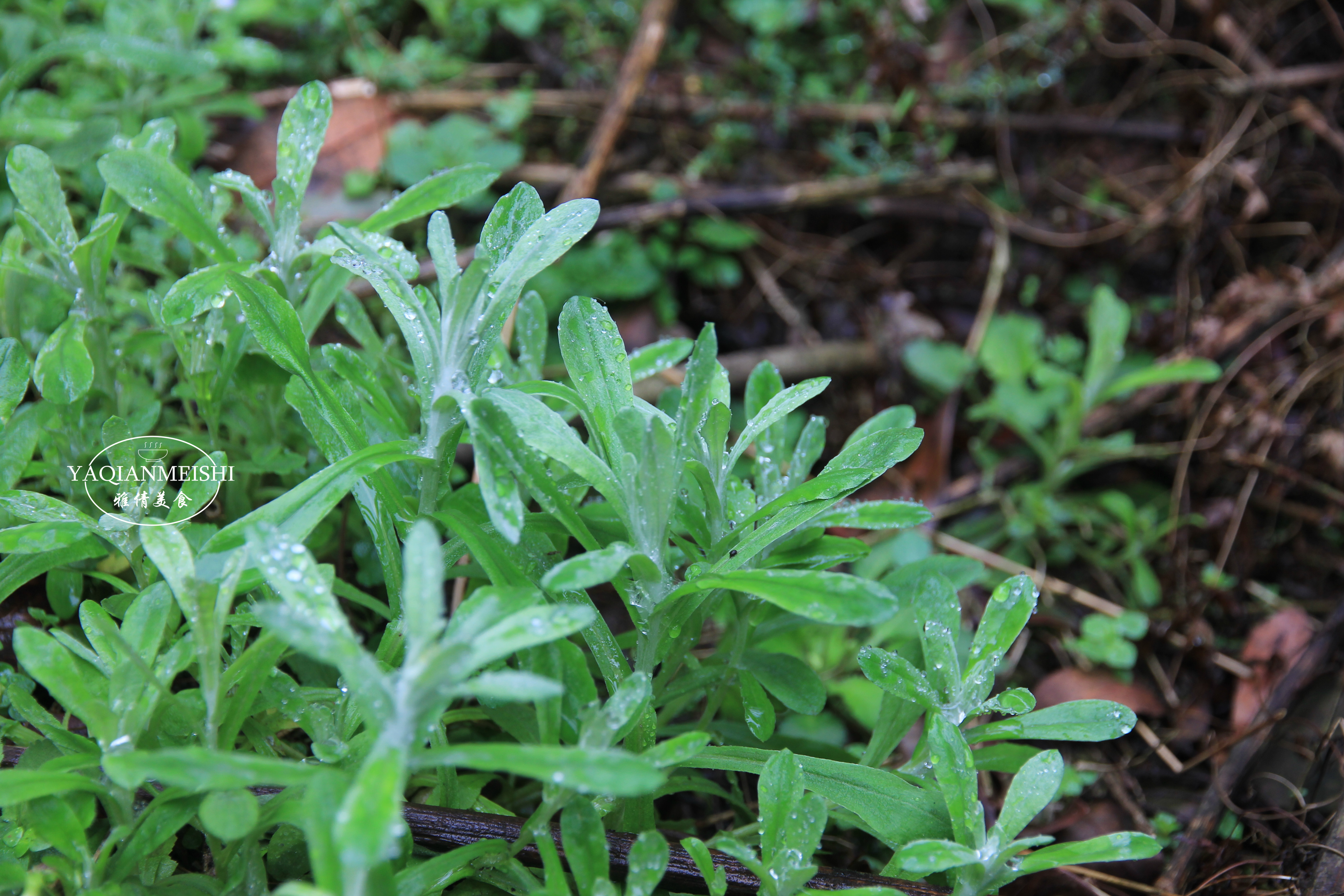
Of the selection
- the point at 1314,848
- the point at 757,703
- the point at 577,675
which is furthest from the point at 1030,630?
the point at 577,675

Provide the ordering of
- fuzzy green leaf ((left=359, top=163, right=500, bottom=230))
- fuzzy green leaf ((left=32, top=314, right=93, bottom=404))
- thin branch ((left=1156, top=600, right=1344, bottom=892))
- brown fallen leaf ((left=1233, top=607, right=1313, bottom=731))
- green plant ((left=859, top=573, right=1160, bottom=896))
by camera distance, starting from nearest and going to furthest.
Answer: green plant ((left=859, top=573, right=1160, bottom=896)), fuzzy green leaf ((left=32, top=314, right=93, bottom=404)), fuzzy green leaf ((left=359, top=163, right=500, bottom=230)), thin branch ((left=1156, top=600, right=1344, bottom=892)), brown fallen leaf ((left=1233, top=607, right=1313, bottom=731))

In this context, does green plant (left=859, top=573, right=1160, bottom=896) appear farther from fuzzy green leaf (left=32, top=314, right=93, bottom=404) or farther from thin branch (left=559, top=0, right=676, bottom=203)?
thin branch (left=559, top=0, right=676, bottom=203)

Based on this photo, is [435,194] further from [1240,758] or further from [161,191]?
[1240,758]

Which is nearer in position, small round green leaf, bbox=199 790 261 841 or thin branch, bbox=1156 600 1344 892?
small round green leaf, bbox=199 790 261 841

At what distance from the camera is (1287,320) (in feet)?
9.77

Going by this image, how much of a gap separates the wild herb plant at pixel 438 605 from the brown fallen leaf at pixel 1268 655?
3.65 feet

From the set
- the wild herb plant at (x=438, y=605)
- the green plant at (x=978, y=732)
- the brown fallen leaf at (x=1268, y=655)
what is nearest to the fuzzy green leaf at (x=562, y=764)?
the wild herb plant at (x=438, y=605)

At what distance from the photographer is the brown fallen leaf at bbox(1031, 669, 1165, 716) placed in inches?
92.5

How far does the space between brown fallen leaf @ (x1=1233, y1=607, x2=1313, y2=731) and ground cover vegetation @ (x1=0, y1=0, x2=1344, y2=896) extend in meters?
0.01

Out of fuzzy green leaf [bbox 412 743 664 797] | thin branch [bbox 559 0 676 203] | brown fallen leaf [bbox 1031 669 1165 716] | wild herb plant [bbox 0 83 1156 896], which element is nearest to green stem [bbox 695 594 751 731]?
wild herb plant [bbox 0 83 1156 896]

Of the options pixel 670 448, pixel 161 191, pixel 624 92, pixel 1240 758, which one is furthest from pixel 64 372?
pixel 1240 758

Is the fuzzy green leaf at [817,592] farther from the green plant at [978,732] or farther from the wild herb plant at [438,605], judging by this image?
the green plant at [978,732]

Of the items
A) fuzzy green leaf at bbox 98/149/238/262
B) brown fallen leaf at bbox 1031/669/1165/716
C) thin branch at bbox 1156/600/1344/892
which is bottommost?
brown fallen leaf at bbox 1031/669/1165/716

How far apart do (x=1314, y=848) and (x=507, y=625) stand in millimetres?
1621
